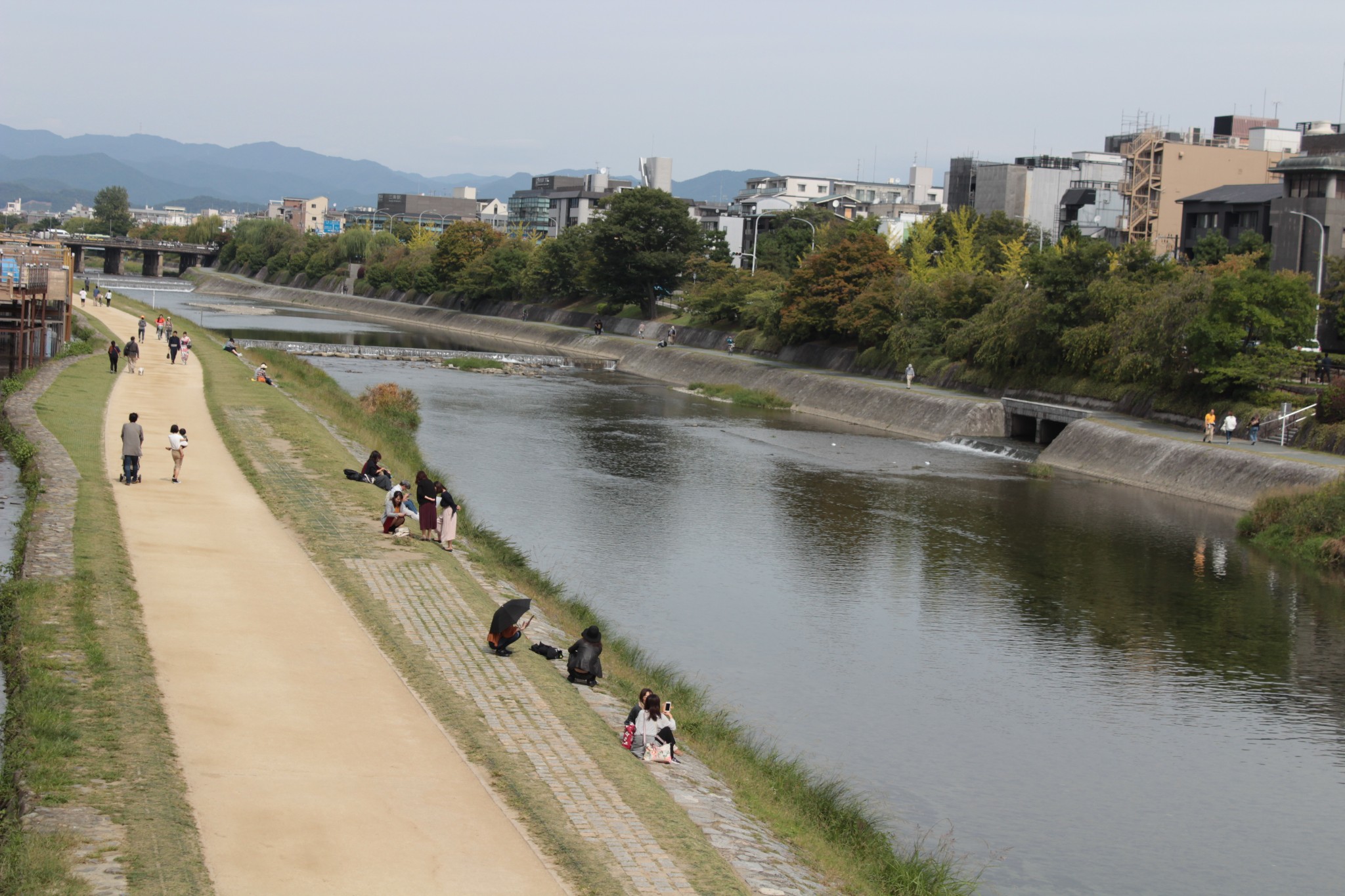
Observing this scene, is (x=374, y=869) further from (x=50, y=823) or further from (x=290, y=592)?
(x=290, y=592)

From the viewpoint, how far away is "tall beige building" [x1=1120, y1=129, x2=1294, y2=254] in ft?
328

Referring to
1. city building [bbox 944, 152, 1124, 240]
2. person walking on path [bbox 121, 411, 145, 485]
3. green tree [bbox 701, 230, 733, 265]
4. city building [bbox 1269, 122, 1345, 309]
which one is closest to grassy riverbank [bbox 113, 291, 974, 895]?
person walking on path [bbox 121, 411, 145, 485]

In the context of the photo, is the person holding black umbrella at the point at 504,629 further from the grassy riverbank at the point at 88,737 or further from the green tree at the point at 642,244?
the green tree at the point at 642,244

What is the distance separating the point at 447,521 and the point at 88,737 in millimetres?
11617

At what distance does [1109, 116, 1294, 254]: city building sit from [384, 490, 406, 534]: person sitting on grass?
3433 inches

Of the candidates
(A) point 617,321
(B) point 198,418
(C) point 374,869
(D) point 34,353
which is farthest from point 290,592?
(A) point 617,321

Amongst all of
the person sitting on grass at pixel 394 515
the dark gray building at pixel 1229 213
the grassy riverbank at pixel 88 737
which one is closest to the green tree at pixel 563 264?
the dark gray building at pixel 1229 213

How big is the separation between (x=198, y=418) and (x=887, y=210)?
425 feet

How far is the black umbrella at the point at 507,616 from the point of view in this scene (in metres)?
17.3

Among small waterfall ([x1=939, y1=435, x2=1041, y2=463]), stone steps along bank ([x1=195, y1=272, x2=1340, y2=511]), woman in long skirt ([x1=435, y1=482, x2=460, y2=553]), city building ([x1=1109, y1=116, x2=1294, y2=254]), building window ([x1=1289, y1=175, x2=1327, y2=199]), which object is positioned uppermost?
city building ([x1=1109, y1=116, x2=1294, y2=254])

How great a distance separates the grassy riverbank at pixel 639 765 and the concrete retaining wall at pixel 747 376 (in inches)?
1326

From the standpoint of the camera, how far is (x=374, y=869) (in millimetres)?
10367

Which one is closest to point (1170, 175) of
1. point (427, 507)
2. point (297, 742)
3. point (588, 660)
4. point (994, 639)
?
point (994, 639)

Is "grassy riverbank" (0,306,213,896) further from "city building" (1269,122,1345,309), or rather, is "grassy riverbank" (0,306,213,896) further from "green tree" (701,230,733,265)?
"green tree" (701,230,733,265)
